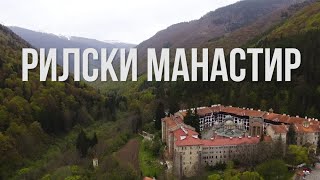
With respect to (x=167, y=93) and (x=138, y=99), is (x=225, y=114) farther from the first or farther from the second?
(x=138, y=99)

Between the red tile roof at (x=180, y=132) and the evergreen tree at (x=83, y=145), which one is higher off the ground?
the red tile roof at (x=180, y=132)

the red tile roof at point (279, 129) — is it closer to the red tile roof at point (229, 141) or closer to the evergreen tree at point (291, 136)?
the evergreen tree at point (291, 136)

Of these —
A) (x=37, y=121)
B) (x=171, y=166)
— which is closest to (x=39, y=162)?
(x=37, y=121)

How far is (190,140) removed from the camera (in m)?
54.3

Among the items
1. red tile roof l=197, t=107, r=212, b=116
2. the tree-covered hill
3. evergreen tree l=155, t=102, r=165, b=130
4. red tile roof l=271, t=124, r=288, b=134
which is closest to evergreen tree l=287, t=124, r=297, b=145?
red tile roof l=271, t=124, r=288, b=134

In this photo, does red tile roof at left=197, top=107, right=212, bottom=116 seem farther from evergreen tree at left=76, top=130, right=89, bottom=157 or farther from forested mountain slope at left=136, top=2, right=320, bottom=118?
evergreen tree at left=76, top=130, right=89, bottom=157

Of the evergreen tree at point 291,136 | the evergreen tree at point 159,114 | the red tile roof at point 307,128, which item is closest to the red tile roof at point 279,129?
the evergreen tree at point 291,136

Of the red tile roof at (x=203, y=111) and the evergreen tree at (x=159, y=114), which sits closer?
the red tile roof at (x=203, y=111)

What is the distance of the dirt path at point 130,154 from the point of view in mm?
58188

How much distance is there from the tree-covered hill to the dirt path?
605 inches

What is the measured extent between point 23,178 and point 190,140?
24207 mm

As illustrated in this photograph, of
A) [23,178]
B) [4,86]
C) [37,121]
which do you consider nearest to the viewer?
[23,178]

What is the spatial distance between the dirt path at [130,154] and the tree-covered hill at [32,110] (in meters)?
15.4

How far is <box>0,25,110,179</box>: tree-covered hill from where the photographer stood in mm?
70750
